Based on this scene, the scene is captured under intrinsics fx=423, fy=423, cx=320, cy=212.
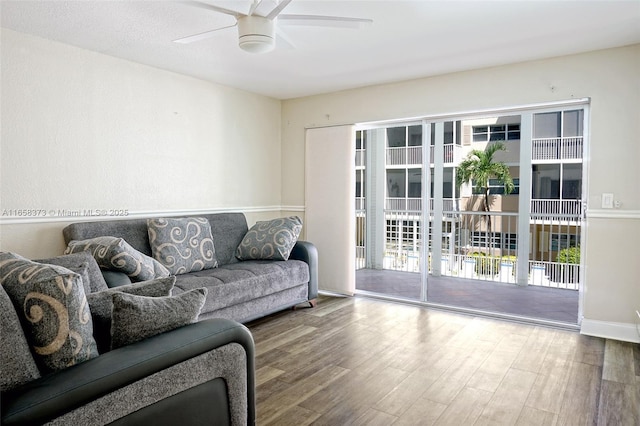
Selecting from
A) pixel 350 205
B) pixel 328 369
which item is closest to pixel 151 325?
pixel 328 369

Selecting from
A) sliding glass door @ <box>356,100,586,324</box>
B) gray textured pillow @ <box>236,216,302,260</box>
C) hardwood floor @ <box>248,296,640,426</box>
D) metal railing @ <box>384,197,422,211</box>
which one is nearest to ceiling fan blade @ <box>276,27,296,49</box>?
gray textured pillow @ <box>236,216,302,260</box>

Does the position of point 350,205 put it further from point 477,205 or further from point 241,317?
point 477,205

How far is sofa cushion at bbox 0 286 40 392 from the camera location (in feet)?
3.86

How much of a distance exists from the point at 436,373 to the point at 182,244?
7.69ft

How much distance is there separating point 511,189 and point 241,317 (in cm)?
445

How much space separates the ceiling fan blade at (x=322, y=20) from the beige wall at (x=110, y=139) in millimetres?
2053

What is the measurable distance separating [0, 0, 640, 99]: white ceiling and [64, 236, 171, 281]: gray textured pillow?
154 centimetres

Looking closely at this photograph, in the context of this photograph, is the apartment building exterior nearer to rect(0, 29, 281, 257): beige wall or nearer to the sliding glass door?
the sliding glass door

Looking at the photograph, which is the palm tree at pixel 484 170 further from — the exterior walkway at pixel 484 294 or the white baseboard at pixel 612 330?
the white baseboard at pixel 612 330

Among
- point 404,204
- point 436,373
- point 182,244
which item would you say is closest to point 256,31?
point 182,244

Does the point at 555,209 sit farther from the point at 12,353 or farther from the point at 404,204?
the point at 12,353

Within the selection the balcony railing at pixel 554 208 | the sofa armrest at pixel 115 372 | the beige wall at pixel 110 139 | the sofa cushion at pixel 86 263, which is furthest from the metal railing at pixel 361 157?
the sofa armrest at pixel 115 372

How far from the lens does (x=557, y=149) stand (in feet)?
19.7

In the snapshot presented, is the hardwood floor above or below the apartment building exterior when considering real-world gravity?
below
